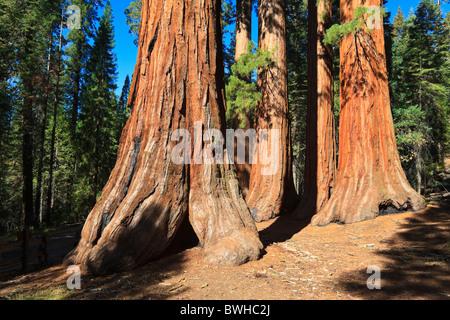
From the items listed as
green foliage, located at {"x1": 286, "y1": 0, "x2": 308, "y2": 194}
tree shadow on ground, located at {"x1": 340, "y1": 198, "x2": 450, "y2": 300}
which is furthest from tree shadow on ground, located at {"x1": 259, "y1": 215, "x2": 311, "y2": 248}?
green foliage, located at {"x1": 286, "y1": 0, "x2": 308, "y2": 194}

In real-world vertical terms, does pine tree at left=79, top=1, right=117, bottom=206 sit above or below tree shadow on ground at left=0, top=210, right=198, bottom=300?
above

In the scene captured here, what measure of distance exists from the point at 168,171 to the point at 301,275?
9.10 ft

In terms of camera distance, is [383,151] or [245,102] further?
[245,102]

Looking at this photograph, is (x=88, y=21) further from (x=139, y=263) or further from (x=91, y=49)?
(x=139, y=263)

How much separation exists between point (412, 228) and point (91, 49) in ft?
85.5

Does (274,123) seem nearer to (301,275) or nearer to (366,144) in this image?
(366,144)

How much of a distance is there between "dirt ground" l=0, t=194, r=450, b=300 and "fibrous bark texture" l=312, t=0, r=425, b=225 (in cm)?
103

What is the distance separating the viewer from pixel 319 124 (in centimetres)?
916

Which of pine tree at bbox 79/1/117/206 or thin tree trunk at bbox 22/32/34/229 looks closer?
thin tree trunk at bbox 22/32/34/229

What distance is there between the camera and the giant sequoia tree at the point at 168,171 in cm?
411

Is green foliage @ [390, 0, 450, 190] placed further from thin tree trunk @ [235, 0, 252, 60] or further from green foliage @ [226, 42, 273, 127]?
green foliage @ [226, 42, 273, 127]

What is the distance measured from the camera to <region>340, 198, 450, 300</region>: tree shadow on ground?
298 centimetres

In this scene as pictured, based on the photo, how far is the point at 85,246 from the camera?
438 cm
